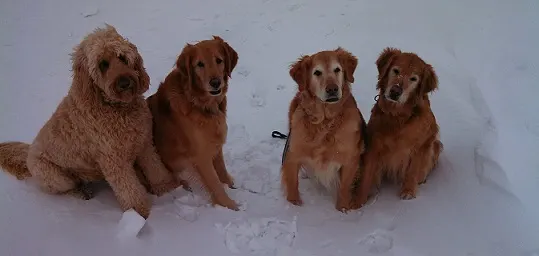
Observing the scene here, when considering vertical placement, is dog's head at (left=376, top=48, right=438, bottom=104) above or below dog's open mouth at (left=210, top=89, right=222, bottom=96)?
above

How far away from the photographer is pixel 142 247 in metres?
3.00

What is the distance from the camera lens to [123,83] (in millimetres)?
2836

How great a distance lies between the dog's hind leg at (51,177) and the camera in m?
3.20

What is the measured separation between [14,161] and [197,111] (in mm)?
1747

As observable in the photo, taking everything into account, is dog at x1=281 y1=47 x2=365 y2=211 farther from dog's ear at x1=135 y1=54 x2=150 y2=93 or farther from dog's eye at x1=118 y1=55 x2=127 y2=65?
dog's eye at x1=118 y1=55 x2=127 y2=65

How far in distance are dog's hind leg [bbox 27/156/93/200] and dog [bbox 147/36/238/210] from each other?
0.78 meters

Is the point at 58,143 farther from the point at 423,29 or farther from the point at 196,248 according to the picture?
the point at 423,29

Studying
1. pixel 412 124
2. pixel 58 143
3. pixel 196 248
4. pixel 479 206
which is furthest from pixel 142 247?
pixel 479 206

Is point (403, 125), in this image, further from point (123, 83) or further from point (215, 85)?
point (123, 83)

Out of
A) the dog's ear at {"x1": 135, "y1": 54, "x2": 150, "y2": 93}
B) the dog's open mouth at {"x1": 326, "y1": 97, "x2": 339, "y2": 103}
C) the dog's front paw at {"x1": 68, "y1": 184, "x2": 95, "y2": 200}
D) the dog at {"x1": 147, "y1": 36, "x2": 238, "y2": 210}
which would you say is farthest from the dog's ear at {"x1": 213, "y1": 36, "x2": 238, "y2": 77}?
the dog's front paw at {"x1": 68, "y1": 184, "x2": 95, "y2": 200}

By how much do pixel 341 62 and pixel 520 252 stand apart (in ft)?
6.43

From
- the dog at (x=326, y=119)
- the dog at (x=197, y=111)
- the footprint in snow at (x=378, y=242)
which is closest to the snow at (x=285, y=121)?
the footprint in snow at (x=378, y=242)

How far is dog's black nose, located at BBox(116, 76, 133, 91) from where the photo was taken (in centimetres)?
282

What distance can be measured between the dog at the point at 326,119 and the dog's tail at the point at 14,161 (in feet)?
7.64
